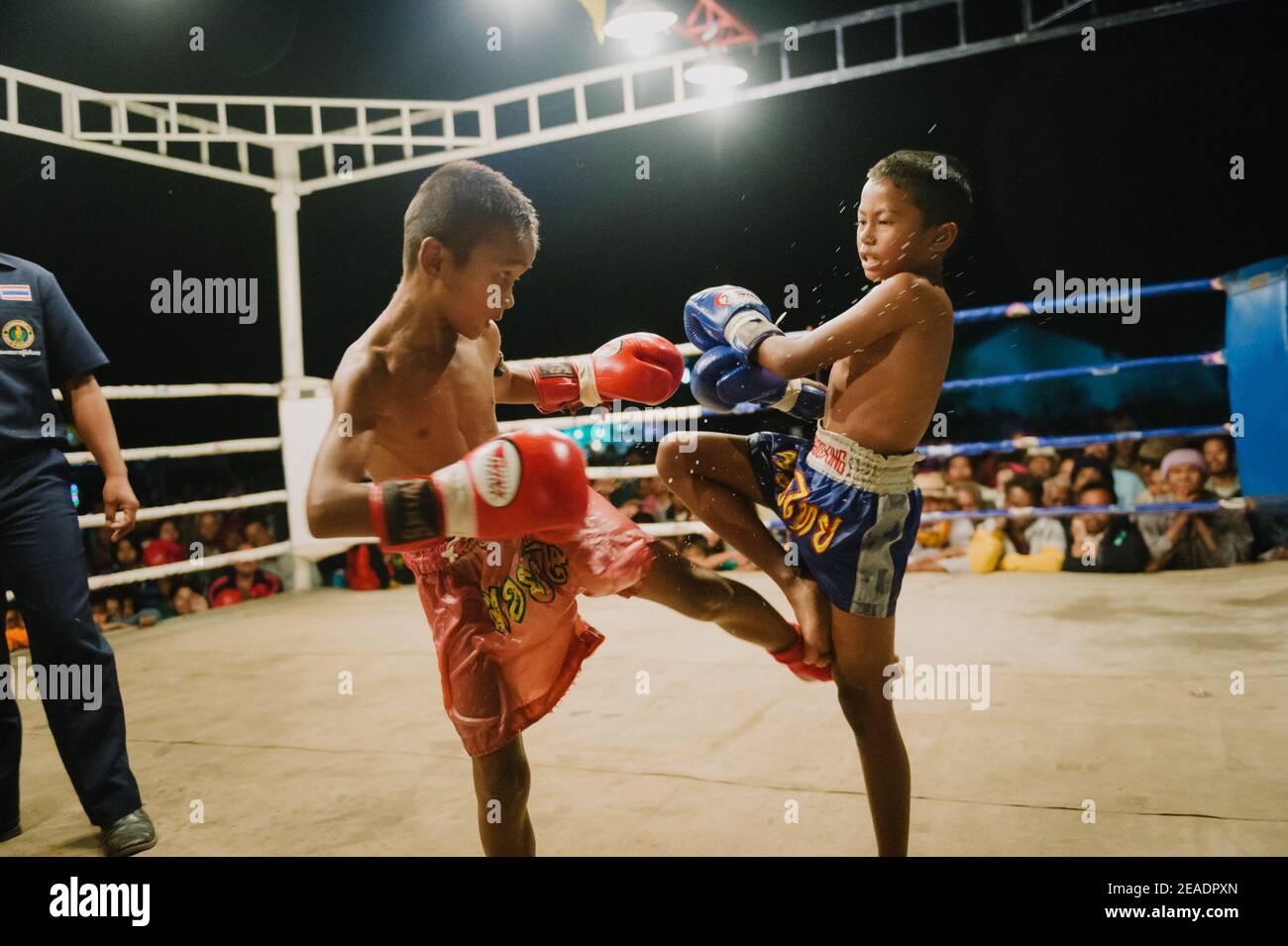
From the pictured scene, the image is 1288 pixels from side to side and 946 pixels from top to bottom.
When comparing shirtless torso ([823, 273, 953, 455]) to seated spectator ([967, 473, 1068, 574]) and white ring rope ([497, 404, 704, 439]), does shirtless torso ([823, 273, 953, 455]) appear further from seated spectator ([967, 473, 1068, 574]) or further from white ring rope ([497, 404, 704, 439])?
seated spectator ([967, 473, 1068, 574])

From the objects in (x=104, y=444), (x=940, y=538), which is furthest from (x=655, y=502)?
(x=104, y=444)

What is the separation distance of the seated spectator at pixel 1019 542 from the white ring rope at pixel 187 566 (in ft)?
11.5

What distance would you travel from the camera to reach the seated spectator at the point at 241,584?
4809mm

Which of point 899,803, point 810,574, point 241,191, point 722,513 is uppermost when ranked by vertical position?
point 241,191

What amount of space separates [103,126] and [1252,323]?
252 inches

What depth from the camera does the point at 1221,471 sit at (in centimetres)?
411

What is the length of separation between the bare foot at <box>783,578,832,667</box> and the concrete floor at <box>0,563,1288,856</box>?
41cm

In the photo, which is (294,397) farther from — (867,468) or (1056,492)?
(867,468)

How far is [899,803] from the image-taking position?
1475 mm

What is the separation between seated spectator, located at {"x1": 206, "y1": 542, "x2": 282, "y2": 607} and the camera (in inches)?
189

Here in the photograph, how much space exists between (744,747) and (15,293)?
1893mm

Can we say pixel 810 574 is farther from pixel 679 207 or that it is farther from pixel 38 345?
pixel 679 207

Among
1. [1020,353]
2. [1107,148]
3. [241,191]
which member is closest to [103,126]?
[241,191]

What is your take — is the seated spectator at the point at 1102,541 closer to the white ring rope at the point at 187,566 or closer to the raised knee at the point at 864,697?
the raised knee at the point at 864,697
